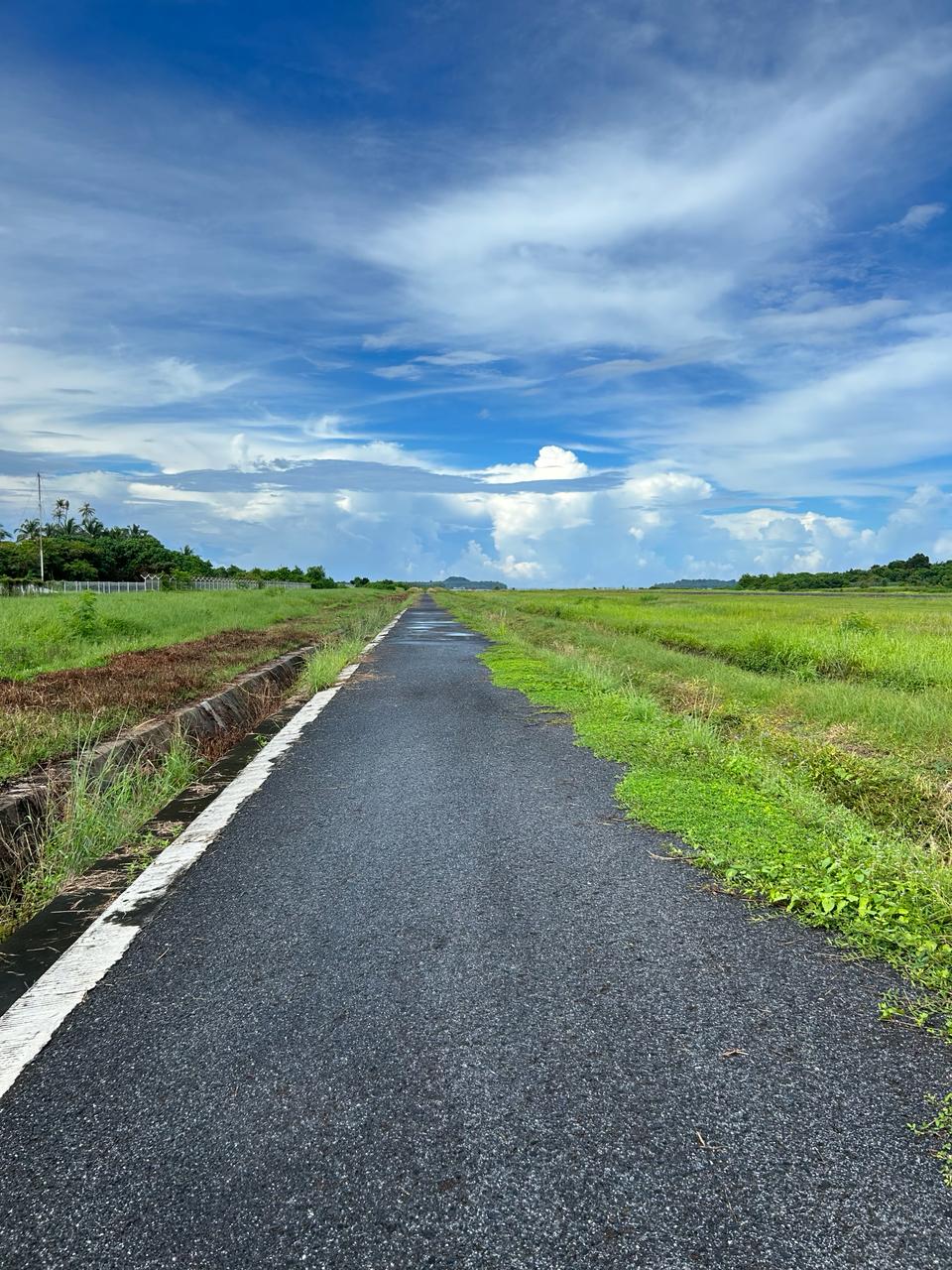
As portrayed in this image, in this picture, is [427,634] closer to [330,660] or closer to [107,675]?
[330,660]

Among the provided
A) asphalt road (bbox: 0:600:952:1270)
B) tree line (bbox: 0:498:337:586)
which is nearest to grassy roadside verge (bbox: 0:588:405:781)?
asphalt road (bbox: 0:600:952:1270)

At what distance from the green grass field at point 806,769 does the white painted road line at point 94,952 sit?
2.55 metres

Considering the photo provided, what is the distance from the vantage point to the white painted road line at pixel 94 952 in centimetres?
221

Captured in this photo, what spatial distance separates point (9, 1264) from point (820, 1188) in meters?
1.72

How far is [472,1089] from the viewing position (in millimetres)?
1956

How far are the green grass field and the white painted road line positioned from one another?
2.55m

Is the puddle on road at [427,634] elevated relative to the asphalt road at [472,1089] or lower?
elevated

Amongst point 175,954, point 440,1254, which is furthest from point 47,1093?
point 440,1254

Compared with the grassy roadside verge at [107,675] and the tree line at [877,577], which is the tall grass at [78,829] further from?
the tree line at [877,577]

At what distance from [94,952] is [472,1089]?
165cm

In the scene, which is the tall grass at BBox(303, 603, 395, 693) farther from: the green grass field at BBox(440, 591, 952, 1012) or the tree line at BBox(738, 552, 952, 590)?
the tree line at BBox(738, 552, 952, 590)

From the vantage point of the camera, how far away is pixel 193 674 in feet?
30.3

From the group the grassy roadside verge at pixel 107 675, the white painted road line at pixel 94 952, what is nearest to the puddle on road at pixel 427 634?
the grassy roadside verge at pixel 107 675

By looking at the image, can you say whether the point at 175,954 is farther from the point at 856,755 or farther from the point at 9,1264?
the point at 856,755
